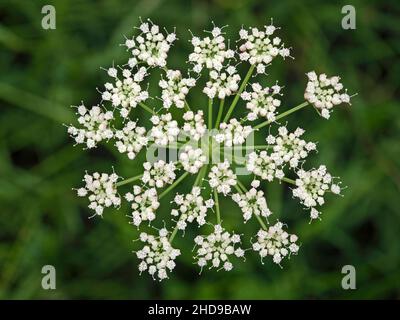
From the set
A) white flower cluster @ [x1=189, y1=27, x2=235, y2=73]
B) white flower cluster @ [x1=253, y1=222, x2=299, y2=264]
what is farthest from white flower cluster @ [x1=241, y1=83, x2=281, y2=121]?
white flower cluster @ [x1=253, y1=222, x2=299, y2=264]

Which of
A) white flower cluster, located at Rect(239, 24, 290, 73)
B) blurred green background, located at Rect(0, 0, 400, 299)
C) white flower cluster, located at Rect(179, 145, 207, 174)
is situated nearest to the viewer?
white flower cluster, located at Rect(179, 145, 207, 174)

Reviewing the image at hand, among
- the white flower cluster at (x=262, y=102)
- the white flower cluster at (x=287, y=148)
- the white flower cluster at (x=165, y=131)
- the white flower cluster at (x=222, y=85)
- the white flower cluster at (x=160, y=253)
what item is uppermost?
the white flower cluster at (x=222, y=85)

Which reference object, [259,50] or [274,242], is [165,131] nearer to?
[259,50]

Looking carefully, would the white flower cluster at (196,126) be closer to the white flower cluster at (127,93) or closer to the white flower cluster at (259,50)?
the white flower cluster at (127,93)

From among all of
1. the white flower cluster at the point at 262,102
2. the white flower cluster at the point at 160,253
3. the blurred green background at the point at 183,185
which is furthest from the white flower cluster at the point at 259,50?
the blurred green background at the point at 183,185

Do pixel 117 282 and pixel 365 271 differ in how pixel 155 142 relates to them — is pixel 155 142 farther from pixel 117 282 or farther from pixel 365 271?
pixel 365 271

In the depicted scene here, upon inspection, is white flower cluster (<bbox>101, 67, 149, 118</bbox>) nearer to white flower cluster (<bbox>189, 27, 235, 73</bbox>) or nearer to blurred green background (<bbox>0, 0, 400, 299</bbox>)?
white flower cluster (<bbox>189, 27, 235, 73</bbox>)
